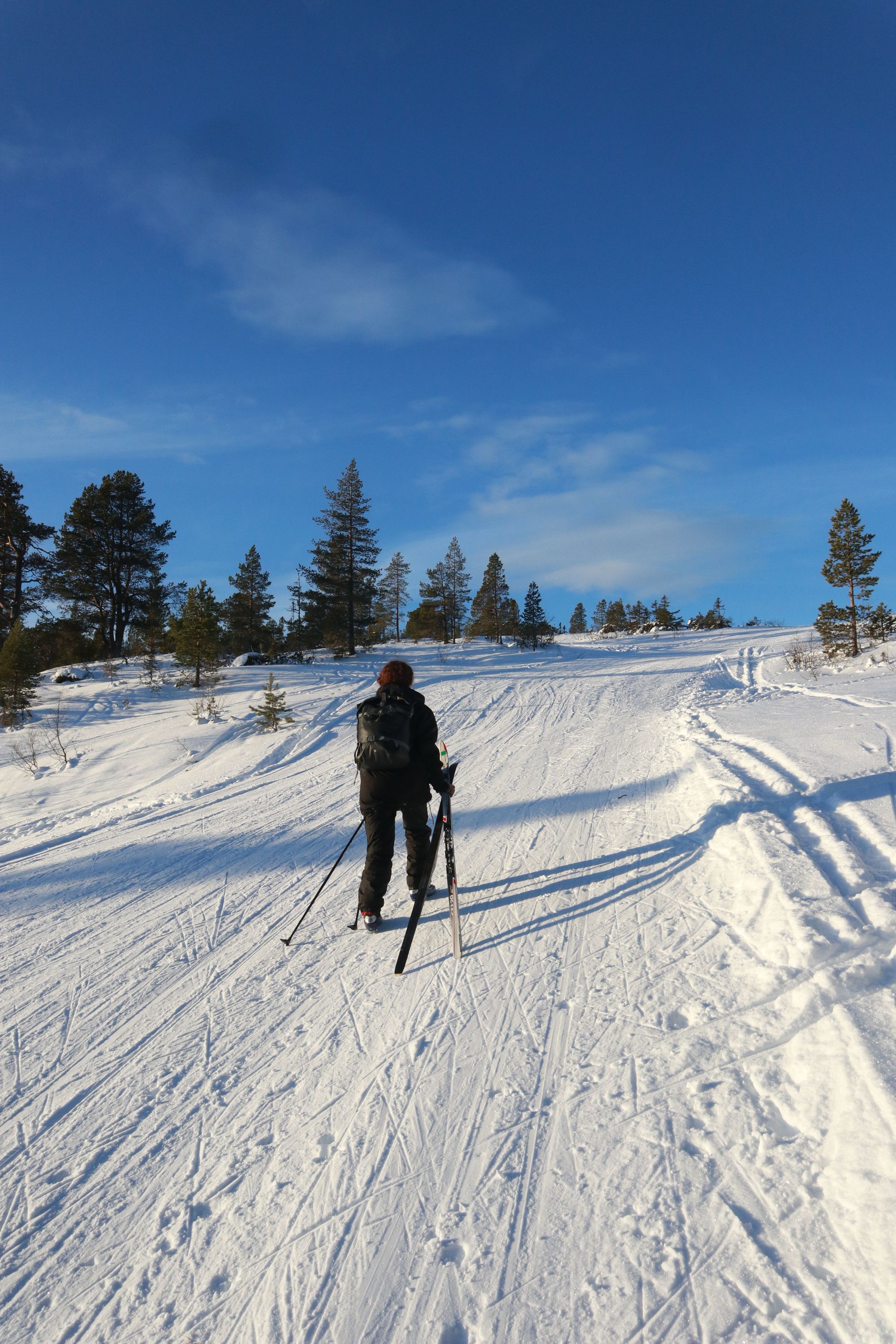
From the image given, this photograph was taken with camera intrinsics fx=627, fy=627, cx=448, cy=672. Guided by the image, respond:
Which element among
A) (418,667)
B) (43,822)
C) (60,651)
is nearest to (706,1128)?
(43,822)

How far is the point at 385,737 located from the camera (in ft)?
16.1

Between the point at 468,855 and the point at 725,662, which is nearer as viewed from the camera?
the point at 468,855

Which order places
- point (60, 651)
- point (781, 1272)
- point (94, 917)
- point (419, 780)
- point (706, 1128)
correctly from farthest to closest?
1. point (60, 651)
2. point (94, 917)
3. point (419, 780)
4. point (706, 1128)
5. point (781, 1272)

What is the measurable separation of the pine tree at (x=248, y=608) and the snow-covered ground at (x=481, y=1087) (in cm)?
2707

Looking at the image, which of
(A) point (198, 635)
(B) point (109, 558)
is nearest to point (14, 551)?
(B) point (109, 558)

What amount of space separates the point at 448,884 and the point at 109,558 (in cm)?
3082

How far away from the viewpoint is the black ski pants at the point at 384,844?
506cm

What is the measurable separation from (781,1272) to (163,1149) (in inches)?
103

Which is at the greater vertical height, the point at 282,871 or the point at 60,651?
the point at 60,651

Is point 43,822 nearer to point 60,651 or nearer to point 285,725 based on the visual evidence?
point 285,725

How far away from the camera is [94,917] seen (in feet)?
18.9

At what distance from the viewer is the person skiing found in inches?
195

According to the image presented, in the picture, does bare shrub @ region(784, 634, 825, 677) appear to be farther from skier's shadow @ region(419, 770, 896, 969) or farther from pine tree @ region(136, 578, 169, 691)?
pine tree @ region(136, 578, 169, 691)

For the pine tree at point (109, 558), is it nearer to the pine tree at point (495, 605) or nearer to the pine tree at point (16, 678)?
the pine tree at point (16, 678)
